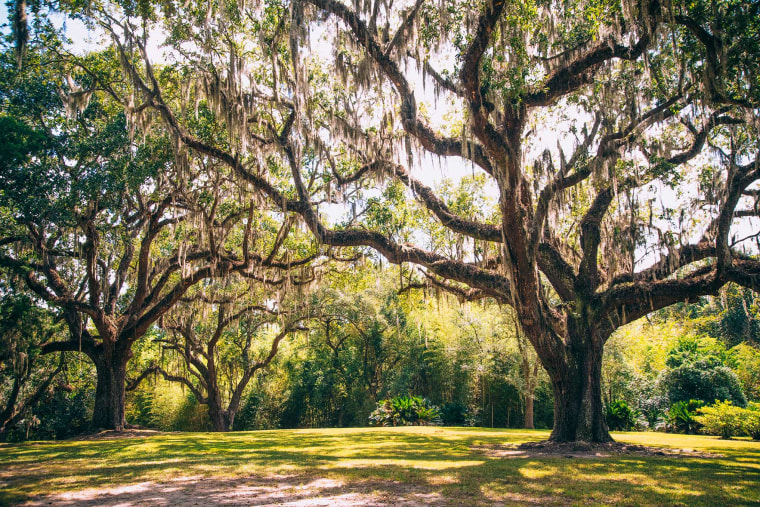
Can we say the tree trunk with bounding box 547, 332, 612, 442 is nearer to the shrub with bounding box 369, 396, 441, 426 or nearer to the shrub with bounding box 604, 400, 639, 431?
the shrub with bounding box 604, 400, 639, 431

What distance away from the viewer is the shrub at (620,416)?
52.0ft

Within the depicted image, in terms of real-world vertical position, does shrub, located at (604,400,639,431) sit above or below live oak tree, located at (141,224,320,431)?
below

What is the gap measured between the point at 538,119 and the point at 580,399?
6.35 m

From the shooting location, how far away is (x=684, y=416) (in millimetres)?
14648

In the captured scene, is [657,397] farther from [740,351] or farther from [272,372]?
[272,372]

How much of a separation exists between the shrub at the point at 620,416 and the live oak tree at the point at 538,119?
716cm

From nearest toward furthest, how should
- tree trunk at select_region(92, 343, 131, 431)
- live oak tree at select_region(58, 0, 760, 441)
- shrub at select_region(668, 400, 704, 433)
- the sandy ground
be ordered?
the sandy ground
live oak tree at select_region(58, 0, 760, 441)
tree trunk at select_region(92, 343, 131, 431)
shrub at select_region(668, 400, 704, 433)

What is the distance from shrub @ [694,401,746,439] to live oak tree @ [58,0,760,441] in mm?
4624

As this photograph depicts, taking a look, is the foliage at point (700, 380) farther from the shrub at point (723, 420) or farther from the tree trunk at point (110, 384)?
the tree trunk at point (110, 384)

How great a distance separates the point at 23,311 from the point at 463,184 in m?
10.4

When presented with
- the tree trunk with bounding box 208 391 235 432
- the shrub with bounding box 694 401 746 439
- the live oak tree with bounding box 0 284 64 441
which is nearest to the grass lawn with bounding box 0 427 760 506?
the live oak tree with bounding box 0 284 64 441

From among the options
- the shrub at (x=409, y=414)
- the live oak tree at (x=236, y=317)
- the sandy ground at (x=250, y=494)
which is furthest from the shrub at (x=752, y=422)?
the live oak tree at (x=236, y=317)

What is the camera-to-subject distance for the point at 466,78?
756 centimetres

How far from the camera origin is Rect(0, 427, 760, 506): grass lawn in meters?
4.25
